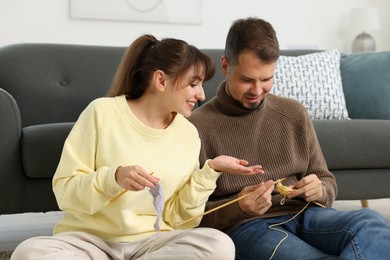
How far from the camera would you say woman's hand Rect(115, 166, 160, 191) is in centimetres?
157

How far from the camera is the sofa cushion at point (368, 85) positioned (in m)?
3.40

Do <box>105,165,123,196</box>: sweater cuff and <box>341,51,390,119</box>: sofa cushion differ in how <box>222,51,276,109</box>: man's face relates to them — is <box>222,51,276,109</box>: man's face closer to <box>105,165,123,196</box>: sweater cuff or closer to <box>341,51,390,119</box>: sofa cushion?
<box>105,165,123,196</box>: sweater cuff

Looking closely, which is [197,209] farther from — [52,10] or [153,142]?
[52,10]

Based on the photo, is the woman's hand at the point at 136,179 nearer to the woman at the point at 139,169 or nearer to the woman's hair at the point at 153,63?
the woman at the point at 139,169

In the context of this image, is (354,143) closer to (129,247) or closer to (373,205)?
(373,205)

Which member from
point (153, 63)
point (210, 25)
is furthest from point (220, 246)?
point (210, 25)

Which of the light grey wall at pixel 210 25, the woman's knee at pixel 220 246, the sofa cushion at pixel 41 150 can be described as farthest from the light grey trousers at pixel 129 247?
the light grey wall at pixel 210 25

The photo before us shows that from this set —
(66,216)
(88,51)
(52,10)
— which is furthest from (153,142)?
(52,10)

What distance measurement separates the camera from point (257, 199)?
1.83 meters

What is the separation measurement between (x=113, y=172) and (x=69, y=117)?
Result: 5.08 feet

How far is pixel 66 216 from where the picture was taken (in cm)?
181

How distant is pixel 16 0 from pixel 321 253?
2861 millimetres

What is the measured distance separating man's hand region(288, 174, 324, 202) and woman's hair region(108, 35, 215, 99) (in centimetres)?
40

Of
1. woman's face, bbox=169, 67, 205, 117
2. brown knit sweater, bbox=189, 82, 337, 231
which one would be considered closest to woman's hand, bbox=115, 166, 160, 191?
woman's face, bbox=169, 67, 205, 117
